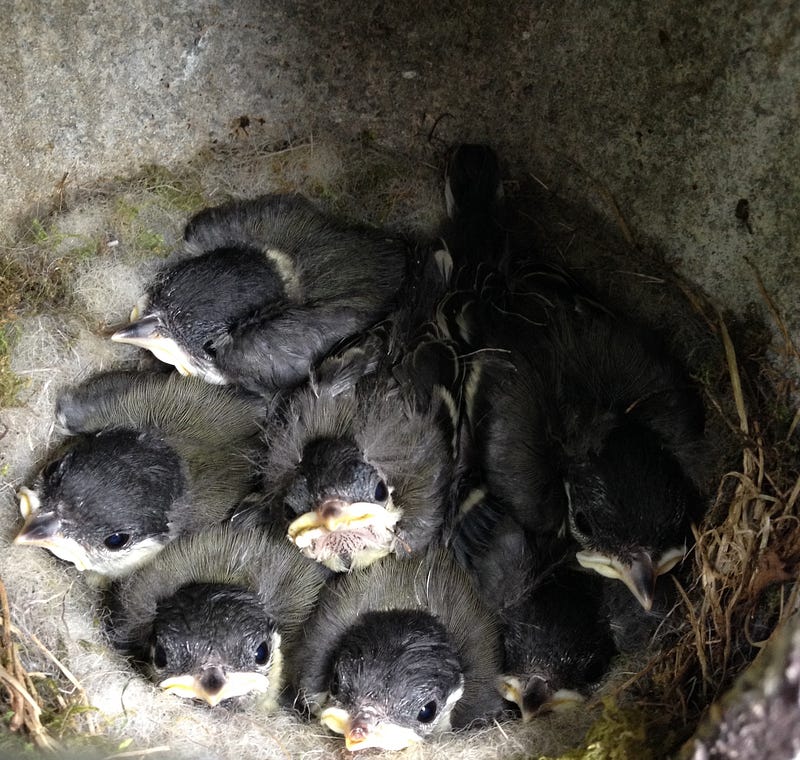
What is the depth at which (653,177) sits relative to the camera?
161 cm

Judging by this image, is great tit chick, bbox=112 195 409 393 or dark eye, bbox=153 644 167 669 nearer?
dark eye, bbox=153 644 167 669

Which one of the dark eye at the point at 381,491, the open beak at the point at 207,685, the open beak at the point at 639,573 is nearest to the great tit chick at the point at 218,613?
the open beak at the point at 207,685

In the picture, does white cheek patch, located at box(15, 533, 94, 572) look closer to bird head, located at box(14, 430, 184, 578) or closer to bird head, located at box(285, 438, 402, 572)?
bird head, located at box(14, 430, 184, 578)

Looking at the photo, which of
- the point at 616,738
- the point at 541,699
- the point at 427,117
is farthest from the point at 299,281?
the point at 616,738

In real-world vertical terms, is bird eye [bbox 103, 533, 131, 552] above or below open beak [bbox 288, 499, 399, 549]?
below

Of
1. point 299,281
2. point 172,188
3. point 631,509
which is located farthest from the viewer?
point 172,188

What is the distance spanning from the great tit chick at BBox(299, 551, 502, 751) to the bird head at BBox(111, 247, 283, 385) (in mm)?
518

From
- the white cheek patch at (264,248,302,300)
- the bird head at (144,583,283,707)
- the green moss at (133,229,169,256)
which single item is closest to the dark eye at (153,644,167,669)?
the bird head at (144,583,283,707)

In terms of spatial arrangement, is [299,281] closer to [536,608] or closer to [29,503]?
[29,503]

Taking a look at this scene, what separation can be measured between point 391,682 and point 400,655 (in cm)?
5

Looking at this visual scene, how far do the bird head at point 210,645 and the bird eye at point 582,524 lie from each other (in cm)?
56

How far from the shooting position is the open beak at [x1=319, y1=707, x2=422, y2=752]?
1368 millimetres

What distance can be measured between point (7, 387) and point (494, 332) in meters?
0.92

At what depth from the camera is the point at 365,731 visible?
1375 mm
